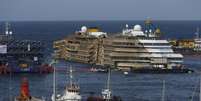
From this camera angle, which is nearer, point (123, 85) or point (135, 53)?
point (123, 85)


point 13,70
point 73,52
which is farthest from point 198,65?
point 13,70

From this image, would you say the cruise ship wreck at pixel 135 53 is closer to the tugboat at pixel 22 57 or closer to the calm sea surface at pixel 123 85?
the calm sea surface at pixel 123 85

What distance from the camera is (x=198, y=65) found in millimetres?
123875

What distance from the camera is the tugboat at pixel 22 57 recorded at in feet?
356

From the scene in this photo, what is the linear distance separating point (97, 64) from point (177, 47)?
30.4 meters

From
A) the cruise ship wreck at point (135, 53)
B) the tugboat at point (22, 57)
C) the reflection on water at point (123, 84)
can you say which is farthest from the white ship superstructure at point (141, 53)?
the tugboat at point (22, 57)

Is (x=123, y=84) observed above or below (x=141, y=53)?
below

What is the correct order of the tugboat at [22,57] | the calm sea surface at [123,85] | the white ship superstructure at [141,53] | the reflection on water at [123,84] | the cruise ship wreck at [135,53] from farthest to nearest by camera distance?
the white ship superstructure at [141,53], the cruise ship wreck at [135,53], the tugboat at [22,57], the reflection on water at [123,84], the calm sea surface at [123,85]

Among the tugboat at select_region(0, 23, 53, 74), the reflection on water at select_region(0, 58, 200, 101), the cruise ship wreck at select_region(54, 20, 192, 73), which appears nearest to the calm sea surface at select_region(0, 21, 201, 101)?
the reflection on water at select_region(0, 58, 200, 101)

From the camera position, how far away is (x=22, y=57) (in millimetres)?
111500

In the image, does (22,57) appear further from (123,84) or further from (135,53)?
(123,84)

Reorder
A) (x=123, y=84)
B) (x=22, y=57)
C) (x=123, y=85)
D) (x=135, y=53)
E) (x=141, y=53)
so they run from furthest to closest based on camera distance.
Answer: (x=135, y=53) < (x=141, y=53) < (x=22, y=57) < (x=123, y=84) < (x=123, y=85)

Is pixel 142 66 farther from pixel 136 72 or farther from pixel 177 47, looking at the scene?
pixel 177 47

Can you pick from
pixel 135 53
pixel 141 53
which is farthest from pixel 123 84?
pixel 135 53
